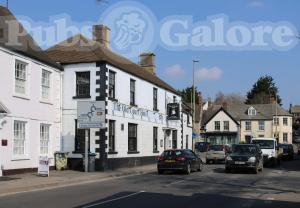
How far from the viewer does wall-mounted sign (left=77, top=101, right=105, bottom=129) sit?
94.1 feet

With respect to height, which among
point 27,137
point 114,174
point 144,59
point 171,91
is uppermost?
point 144,59

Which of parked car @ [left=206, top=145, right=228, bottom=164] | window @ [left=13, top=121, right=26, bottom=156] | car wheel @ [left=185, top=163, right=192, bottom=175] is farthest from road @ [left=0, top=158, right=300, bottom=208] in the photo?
parked car @ [left=206, top=145, right=228, bottom=164]

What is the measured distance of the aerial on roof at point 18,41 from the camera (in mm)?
26031

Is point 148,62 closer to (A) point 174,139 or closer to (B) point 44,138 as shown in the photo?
(A) point 174,139

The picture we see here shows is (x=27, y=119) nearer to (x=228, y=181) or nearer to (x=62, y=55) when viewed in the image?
(x=62, y=55)

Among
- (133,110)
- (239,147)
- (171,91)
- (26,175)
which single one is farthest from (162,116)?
(26,175)

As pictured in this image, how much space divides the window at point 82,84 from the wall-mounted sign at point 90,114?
109 inches

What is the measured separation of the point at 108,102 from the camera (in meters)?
31.8

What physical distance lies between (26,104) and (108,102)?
20.7ft

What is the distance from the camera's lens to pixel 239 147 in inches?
1251

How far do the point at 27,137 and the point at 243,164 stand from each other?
39.7 ft

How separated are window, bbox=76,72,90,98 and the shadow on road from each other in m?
15.0

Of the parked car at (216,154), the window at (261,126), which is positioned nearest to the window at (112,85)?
the parked car at (216,154)

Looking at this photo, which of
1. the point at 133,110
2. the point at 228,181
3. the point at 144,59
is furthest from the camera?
the point at 144,59
